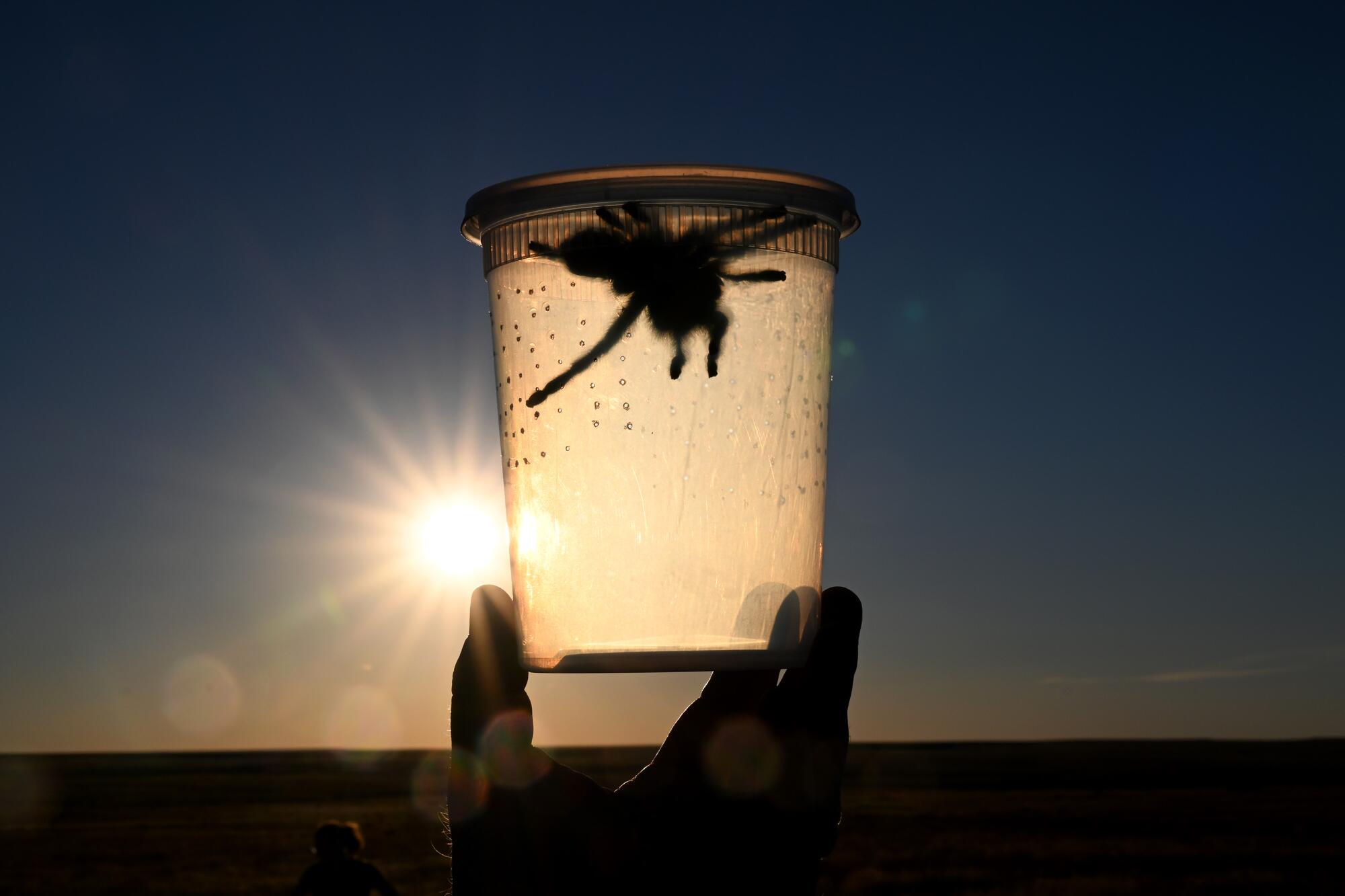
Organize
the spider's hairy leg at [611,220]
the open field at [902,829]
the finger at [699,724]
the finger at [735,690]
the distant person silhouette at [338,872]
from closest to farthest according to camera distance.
Answer: 1. the spider's hairy leg at [611,220]
2. the finger at [699,724]
3. the finger at [735,690]
4. the distant person silhouette at [338,872]
5. the open field at [902,829]

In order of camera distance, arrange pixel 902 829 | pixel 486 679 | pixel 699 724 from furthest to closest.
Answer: pixel 902 829
pixel 699 724
pixel 486 679

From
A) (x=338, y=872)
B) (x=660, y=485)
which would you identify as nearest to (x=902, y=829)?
(x=338, y=872)

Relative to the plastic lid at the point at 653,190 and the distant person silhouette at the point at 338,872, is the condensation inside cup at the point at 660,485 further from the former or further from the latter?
the distant person silhouette at the point at 338,872

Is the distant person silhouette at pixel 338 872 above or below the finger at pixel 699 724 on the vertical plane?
below

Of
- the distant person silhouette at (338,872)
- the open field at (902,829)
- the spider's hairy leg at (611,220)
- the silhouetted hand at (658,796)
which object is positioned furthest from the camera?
the open field at (902,829)

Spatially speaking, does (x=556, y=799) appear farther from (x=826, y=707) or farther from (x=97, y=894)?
(x=97, y=894)

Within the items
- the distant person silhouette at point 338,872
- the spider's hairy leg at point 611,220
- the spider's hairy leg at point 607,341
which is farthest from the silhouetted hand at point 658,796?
the distant person silhouette at point 338,872

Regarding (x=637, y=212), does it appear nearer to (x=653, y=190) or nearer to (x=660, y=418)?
(x=653, y=190)

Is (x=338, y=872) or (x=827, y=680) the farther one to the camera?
(x=338, y=872)
